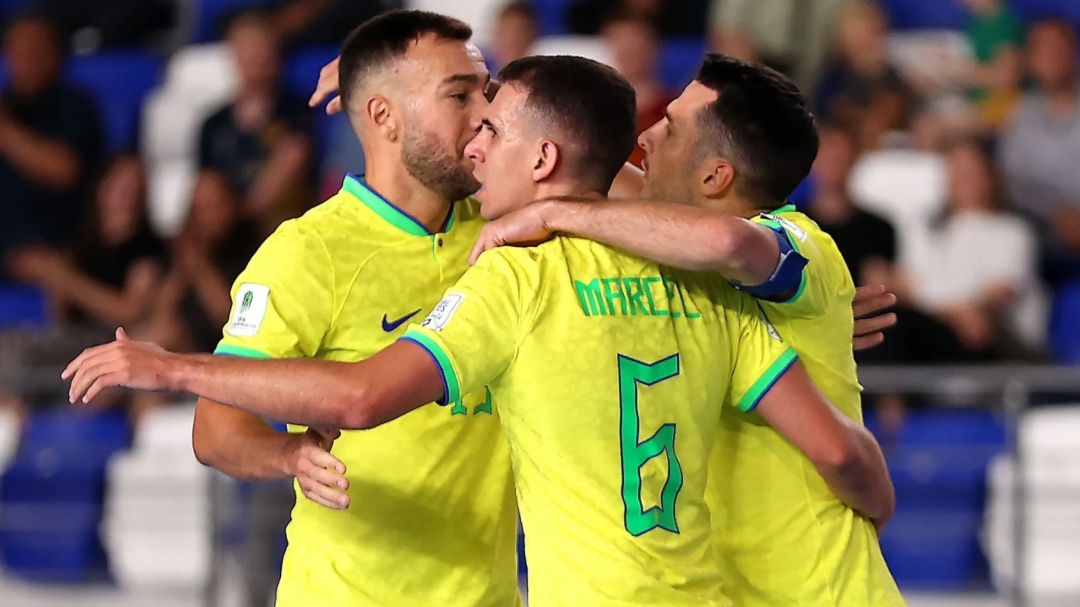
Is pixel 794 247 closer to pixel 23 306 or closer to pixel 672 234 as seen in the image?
pixel 672 234

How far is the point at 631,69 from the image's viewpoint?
737 centimetres

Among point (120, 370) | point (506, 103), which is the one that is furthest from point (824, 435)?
point (120, 370)

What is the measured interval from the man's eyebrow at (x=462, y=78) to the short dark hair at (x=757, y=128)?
53 cm

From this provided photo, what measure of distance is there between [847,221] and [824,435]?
4.01 m

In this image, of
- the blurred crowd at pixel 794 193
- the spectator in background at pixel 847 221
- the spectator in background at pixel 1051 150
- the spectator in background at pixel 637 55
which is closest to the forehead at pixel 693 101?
the blurred crowd at pixel 794 193

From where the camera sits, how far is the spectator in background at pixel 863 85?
7430 millimetres

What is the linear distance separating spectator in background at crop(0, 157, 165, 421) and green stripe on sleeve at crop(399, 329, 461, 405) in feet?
16.1

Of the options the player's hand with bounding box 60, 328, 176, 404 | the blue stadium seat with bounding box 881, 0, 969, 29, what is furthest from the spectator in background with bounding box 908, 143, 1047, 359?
the player's hand with bounding box 60, 328, 176, 404

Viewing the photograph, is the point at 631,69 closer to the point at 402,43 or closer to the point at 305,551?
the point at 402,43

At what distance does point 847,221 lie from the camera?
6562 millimetres

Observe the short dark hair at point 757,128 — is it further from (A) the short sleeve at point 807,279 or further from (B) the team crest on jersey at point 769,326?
(B) the team crest on jersey at point 769,326

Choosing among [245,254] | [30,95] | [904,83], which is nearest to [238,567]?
[245,254]

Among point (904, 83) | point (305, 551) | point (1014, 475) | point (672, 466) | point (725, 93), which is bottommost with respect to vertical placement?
point (1014, 475)

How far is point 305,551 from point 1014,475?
3.34 m
